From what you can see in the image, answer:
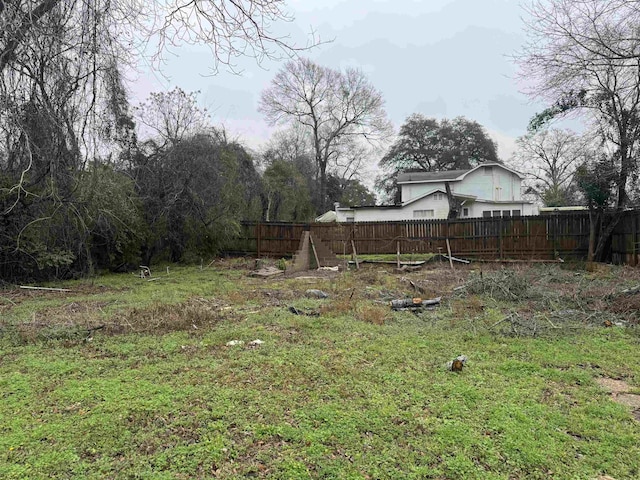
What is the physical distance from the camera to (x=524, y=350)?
412cm

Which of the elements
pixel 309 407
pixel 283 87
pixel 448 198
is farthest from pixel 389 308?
pixel 283 87

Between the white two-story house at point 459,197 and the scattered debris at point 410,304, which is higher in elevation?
the white two-story house at point 459,197

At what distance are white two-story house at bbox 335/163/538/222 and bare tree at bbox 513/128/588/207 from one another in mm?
6400

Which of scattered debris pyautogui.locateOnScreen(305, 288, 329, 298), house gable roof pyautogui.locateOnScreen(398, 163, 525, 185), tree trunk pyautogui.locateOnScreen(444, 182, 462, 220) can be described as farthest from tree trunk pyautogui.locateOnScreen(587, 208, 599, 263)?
house gable roof pyautogui.locateOnScreen(398, 163, 525, 185)

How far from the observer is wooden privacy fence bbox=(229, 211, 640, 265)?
1299 centimetres

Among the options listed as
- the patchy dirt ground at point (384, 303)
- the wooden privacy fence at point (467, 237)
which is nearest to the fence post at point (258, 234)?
the wooden privacy fence at point (467, 237)

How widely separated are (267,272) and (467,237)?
8.07 m

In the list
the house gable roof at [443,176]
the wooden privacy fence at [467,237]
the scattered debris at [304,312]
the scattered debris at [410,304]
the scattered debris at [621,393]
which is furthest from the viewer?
the house gable roof at [443,176]

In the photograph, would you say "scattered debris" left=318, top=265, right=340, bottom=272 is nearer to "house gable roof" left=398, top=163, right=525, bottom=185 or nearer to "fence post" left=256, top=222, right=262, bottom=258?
"fence post" left=256, top=222, right=262, bottom=258

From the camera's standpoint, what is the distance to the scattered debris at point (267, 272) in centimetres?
1096

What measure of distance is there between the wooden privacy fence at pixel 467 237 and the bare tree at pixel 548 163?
20.1 meters

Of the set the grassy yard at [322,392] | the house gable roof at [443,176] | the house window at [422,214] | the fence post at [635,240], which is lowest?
the grassy yard at [322,392]

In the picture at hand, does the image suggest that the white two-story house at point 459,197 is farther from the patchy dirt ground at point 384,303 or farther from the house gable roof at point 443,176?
the patchy dirt ground at point 384,303

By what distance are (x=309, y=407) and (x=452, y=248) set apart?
13.4 meters
